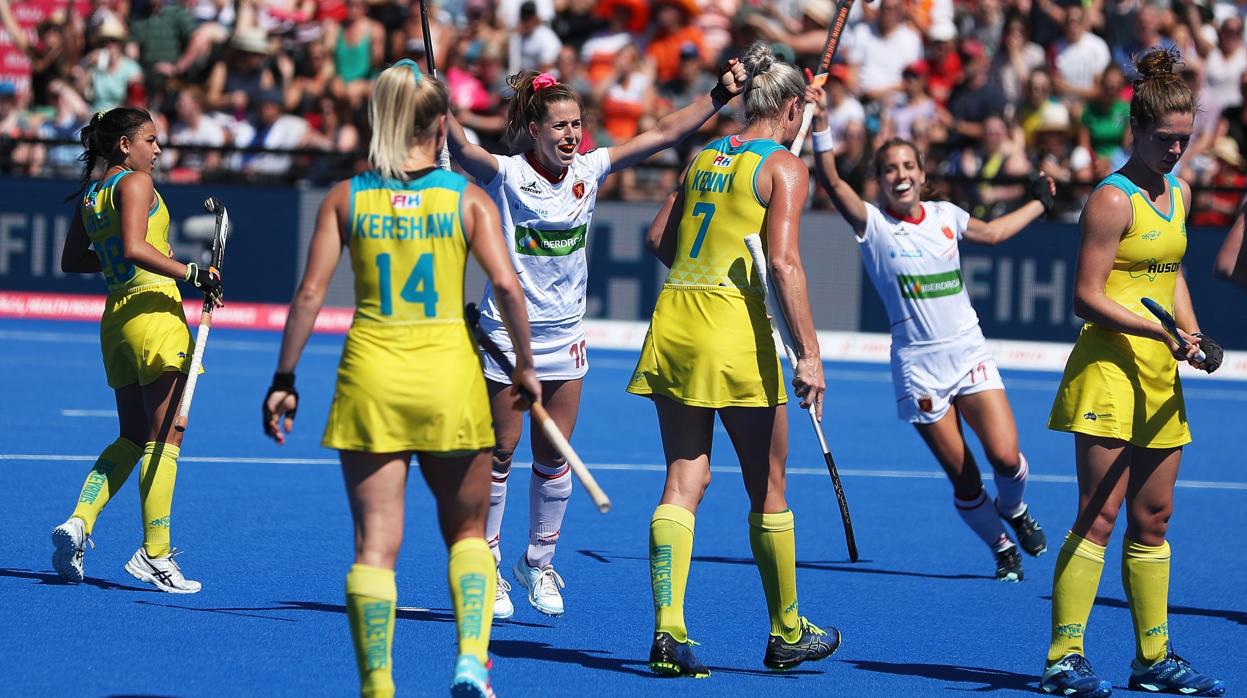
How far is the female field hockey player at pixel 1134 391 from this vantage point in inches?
234

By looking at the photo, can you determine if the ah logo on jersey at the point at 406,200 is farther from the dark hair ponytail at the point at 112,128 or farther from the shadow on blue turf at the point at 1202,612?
the shadow on blue turf at the point at 1202,612

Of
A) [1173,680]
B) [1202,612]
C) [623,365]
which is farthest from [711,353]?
[623,365]

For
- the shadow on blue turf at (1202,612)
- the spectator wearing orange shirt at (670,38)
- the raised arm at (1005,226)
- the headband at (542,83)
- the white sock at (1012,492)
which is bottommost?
the shadow on blue turf at (1202,612)

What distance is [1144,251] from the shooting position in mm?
6047

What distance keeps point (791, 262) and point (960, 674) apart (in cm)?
180

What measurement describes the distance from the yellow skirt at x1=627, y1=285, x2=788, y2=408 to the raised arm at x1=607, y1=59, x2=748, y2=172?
94cm

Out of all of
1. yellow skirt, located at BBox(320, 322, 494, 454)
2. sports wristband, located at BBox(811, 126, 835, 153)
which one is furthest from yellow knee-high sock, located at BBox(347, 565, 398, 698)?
sports wristband, located at BBox(811, 126, 835, 153)

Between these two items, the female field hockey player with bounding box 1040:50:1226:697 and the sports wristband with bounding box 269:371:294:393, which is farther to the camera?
the female field hockey player with bounding box 1040:50:1226:697

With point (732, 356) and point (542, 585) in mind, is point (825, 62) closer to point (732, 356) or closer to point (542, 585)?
point (732, 356)

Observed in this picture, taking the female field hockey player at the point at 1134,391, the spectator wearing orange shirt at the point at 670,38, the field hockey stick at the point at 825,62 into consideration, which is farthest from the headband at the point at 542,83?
the spectator wearing orange shirt at the point at 670,38

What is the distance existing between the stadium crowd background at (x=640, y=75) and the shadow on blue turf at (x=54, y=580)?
9.59m

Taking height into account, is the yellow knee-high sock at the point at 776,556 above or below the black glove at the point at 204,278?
below

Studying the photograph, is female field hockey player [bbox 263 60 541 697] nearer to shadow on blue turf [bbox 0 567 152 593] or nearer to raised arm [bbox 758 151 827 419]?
raised arm [bbox 758 151 827 419]

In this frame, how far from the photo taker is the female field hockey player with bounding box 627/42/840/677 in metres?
6.15
